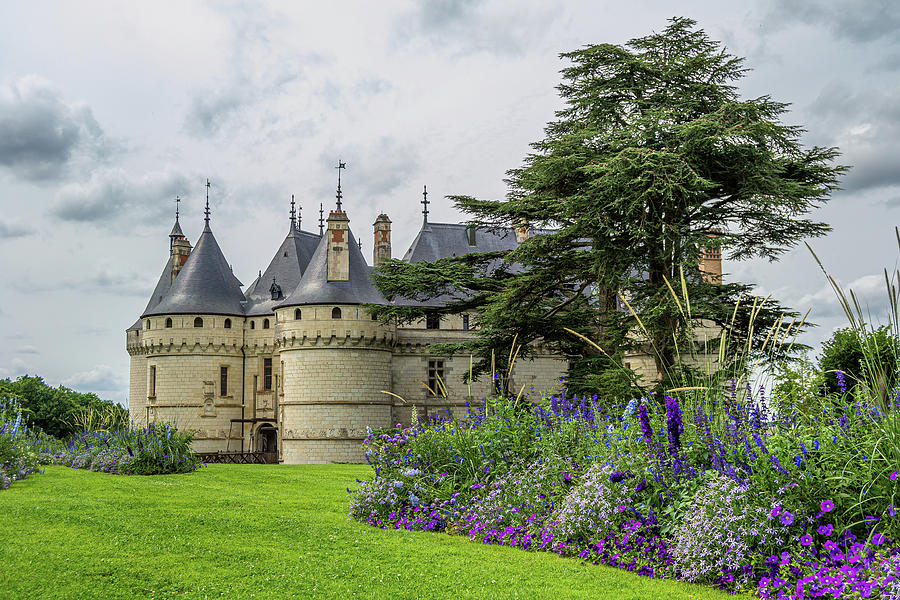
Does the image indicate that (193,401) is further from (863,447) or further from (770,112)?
(863,447)

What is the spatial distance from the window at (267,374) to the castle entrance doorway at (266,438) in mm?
1560

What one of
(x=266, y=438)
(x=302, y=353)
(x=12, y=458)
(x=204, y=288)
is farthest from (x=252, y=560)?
(x=266, y=438)

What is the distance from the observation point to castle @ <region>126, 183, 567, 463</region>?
28.8 meters

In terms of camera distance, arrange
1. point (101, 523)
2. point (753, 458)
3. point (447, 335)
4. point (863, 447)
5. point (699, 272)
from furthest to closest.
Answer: point (447, 335)
point (699, 272)
point (101, 523)
point (753, 458)
point (863, 447)

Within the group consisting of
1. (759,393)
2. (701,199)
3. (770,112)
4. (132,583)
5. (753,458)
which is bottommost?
(132,583)

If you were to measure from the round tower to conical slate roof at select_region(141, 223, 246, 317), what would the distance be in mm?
5084

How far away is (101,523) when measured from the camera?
8.60 metres

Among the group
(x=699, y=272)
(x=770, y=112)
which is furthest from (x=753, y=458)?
(x=770, y=112)

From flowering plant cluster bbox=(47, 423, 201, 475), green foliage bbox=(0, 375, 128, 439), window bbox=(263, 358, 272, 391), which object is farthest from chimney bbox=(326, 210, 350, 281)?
green foliage bbox=(0, 375, 128, 439)

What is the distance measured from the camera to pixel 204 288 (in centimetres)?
3372

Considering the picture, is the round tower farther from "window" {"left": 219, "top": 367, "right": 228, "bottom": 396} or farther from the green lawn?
the green lawn

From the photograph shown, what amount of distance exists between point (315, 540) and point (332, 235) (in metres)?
22.1

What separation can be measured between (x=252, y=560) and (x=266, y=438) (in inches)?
1126

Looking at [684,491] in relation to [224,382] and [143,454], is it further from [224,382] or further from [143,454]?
[224,382]
